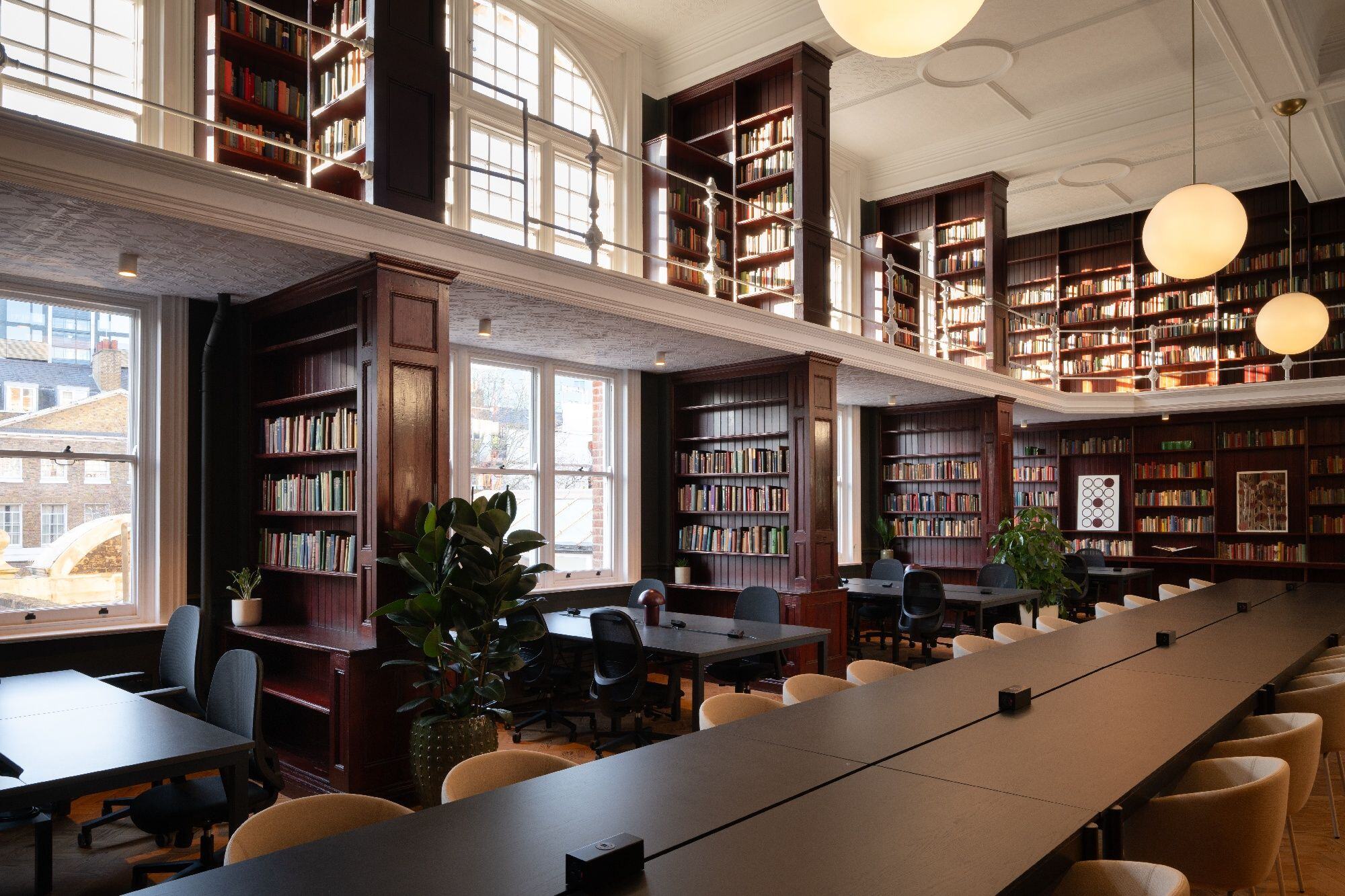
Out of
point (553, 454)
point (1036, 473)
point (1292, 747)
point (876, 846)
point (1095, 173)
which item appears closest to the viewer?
point (876, 846)

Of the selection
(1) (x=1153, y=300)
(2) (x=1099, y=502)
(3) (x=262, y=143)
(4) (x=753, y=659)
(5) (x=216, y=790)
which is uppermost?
(1) (x=1153, y=300)

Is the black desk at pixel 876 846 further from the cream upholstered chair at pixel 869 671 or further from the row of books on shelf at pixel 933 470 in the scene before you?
the row of books on shelf at pixel 933 470

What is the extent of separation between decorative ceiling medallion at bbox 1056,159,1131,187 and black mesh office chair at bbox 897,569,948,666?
18.9 feet

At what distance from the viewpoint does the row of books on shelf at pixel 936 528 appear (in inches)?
427

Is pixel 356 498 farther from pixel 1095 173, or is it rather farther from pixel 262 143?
pixel 1095 173

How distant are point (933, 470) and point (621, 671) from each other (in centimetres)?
695

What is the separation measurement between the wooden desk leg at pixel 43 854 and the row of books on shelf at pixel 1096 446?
1248 centimetres

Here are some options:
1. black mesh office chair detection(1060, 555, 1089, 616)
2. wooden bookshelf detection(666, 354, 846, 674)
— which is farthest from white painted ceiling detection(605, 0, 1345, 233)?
black mesh office chair detection(1060, 555, 1089, 616)

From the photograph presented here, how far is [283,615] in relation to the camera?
5746 mm

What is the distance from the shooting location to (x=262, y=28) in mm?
5660

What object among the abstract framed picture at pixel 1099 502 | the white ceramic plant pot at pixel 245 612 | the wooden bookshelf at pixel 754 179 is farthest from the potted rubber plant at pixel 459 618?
the abstract framed picture at pixel 1099 502

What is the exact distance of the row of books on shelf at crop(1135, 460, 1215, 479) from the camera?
11.7 m

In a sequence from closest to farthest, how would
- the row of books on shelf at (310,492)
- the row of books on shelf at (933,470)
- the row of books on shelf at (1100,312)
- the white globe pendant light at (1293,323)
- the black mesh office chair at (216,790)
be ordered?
the black mesh office chair at (216,790)
the row of books on shelf at (310,492)
the white globe pendant light at (1293,323)
the row of books on shelf at (933,470)
the row of books on shelf at (1100,312)

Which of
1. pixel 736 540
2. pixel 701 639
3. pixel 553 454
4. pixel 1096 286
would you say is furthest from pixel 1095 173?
pixel 701 639
